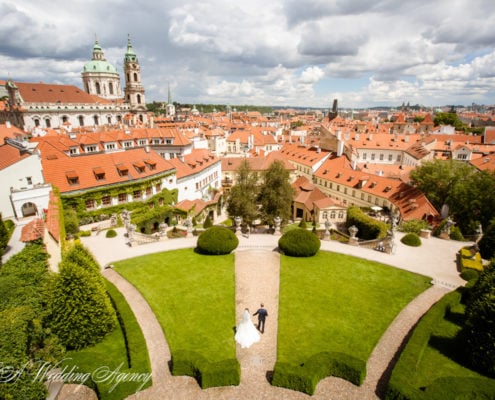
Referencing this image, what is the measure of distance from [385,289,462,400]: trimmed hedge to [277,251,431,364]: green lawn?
1788 millimetres

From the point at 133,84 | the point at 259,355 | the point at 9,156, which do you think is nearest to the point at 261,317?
the point at 259,355

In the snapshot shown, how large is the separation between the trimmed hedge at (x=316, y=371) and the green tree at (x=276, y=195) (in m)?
22.1

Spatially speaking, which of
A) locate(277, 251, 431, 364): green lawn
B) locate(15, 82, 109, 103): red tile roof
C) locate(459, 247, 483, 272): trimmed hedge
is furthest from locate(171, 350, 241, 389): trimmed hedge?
locate(15, 82, 109, 103): red tile roof

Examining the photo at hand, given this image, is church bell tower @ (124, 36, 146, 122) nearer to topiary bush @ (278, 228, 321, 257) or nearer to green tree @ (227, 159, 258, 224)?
green tree @ (227, 159, 258, 224)

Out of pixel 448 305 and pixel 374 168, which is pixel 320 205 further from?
pixel 448 305

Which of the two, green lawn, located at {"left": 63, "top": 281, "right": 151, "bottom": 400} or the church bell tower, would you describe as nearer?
green lawn, located at {"left": 63, "top": 281, "right": 151, "bottom": 400}

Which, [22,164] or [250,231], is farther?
[250,231]

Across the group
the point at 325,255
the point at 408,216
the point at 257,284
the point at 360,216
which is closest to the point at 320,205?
the point at 360,216

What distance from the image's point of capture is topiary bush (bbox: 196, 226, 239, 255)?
25.4 m

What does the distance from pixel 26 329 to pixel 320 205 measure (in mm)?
39471

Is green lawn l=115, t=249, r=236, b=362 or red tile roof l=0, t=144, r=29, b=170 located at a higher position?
red tile roof l=0, t=144, r=29, b=170

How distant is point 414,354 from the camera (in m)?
13.8

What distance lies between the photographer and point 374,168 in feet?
199

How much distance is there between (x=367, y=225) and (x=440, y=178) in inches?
569
